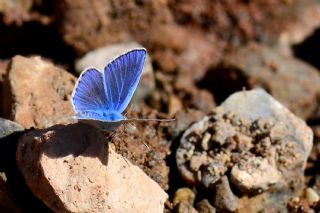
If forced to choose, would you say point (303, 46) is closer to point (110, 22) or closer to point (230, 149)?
point (110, 22)

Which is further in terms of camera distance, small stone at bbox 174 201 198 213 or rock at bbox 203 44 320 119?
rock at bbox 203 44 320 119

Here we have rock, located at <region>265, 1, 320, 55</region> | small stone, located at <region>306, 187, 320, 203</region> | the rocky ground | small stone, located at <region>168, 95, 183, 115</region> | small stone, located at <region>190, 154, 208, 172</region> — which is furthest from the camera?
rock, located at <region>265, 1, 320, 55</region>

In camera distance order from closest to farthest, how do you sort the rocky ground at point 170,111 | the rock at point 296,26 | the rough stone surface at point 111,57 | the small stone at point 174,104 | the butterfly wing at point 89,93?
the butterfly wing at point 89,93 < the rocky ground at point 170,111 < the rough stone surface at point 111,57 < the small stone at point 174,104 < the rock at point 296,26

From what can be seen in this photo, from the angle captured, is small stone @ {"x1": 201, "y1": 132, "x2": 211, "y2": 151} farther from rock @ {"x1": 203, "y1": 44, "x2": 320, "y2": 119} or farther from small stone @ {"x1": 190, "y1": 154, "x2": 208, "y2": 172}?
rock @ {"x1": 203, "y1": 44, "x2": 320, "y2": 119}

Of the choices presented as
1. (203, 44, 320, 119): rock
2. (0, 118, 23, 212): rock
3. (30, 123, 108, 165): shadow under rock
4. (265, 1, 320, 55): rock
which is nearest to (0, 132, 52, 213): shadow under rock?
(0, 118, 23, 212): rock

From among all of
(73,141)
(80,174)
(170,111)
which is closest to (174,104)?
(170,111)

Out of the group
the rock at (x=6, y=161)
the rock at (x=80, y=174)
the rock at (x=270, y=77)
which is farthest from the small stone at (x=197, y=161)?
the rock at (x=270, y=77)

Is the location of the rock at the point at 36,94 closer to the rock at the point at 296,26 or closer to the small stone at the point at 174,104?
the small stone at the point at 174,104
